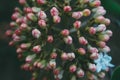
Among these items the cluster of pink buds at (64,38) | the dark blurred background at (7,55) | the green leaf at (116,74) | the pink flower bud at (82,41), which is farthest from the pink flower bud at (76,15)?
the dark blurred background at (7,55)

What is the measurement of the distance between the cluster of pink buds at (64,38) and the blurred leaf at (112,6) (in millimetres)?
144

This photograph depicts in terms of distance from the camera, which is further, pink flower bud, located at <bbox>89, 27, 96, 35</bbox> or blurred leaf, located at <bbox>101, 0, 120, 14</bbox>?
blurred leaf, located at <bbox>101, 0, 120, 14</bbox>

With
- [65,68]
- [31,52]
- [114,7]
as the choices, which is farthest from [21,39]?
[114,7]

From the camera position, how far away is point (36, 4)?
2.72 m

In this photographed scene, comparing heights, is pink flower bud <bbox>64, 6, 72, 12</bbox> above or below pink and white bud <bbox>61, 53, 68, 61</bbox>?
above

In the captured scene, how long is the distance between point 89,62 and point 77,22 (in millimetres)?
221

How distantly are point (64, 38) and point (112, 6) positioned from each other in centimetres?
42

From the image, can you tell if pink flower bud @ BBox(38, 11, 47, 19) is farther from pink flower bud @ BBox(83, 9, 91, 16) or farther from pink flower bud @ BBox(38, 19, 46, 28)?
pink flower bud @ BBox(83, 9, 91, 16)

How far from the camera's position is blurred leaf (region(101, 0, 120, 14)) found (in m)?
2.85

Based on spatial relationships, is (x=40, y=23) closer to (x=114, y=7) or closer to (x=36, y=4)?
(x=36, y=4)

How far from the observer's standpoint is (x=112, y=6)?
A: 2855 millimetres

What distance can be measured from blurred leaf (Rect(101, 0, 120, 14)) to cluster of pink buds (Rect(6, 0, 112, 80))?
5.7 inches

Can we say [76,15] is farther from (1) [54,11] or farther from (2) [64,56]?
(2) [64,56]

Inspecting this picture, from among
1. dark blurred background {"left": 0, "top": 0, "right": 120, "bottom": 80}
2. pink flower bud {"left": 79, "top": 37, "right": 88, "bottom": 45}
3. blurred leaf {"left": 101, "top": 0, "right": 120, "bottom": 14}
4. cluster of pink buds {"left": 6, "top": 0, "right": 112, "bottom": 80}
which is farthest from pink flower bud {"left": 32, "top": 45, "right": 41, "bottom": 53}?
dark blurred background {"left": 0, "top": 0, "right": 120, "bottom": 80}
